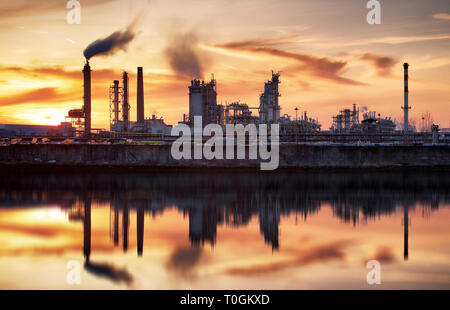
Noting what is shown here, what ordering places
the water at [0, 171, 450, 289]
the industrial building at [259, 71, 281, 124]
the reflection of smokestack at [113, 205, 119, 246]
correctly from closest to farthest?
the water at [0, 171, 450, 289] → the reflection of smokestack at [113, 205, 119, 246] → the industrial building at [259, 71, 281, 124]

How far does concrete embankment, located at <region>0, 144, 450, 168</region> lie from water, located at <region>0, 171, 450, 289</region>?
809 centimetres

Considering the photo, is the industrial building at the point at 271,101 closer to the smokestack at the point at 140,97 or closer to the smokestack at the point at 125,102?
the smokestack at the point at 125,102

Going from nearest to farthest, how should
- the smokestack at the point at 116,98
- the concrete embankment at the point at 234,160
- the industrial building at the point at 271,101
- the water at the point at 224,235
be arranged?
the water at the point at 224,235
the concrete embankment at the point at 234,160
the industrial building at the point at 271,101
the smokestack at the point at 116,98

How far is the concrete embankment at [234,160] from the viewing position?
3475cm

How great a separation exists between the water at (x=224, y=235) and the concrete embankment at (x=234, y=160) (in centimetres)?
809

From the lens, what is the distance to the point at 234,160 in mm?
34375

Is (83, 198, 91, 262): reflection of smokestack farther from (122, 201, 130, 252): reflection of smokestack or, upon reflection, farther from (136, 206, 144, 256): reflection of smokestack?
(136, 206, 144, 256): reflection of smokestack

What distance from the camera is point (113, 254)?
→ 11.9 m

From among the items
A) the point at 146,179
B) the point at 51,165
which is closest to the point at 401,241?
the point at 146,179

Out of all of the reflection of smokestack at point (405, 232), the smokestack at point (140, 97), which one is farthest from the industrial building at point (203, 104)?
the reflection of smokestack at point (405, 232)

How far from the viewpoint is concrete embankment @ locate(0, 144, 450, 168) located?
3475 centimetres

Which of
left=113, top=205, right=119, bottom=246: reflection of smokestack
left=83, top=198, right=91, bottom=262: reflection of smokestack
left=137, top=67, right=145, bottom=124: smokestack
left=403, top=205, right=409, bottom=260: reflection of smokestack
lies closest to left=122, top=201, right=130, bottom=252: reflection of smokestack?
left=113, top=205, right=119, bottom=246: reflection of smokestack

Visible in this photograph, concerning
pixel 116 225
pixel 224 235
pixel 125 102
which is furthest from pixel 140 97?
pixel 224 235
